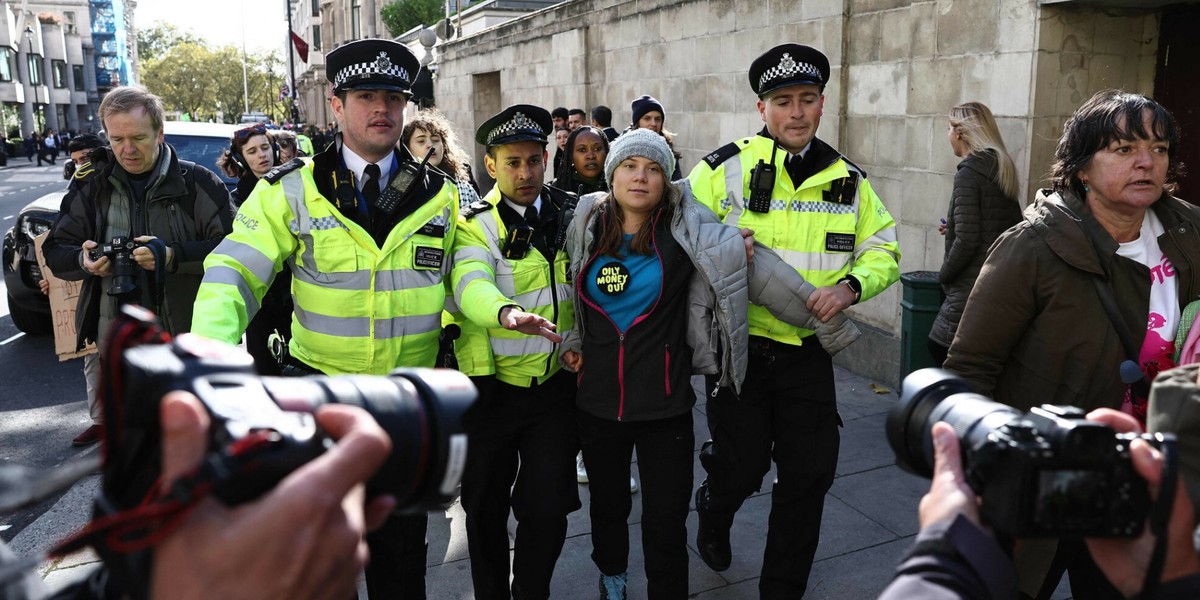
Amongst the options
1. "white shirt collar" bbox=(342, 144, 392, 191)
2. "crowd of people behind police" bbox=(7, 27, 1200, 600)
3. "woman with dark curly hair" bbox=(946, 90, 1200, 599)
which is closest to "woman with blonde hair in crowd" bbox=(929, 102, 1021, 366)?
"crowd of people behind police" bbox=(7, 27, 1200, 600)

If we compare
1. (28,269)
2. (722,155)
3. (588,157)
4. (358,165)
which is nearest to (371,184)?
(358,165)

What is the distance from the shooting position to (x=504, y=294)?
3.42m

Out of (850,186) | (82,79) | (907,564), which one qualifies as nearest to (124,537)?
(907,564)

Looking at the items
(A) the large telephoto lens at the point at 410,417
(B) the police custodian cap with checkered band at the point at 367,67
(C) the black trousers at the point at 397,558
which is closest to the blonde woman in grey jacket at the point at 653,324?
(C) the black trousers at the point at 397,558

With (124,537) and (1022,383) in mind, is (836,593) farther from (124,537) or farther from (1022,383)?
(124,537)

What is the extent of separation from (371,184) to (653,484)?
1485 mm

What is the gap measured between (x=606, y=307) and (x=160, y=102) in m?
2.96

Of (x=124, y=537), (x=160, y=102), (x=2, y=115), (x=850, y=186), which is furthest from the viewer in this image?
(x=2, y=115)

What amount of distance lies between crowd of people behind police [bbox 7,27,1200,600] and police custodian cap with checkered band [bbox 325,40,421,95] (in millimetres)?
11

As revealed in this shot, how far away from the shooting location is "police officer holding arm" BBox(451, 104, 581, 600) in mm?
3398

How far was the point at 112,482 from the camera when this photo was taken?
120 centimetres

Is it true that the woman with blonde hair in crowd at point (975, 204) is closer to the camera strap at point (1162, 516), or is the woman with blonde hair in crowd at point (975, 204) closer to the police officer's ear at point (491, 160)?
the police officer's ear at point (491, 160)

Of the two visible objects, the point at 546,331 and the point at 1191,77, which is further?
the point at 1191,77

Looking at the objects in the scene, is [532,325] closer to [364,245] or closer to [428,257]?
[428,257]
